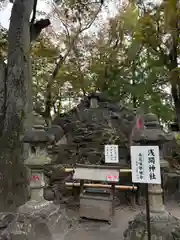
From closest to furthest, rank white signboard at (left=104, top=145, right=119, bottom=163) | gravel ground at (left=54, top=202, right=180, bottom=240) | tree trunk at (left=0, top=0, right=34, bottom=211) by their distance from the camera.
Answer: gravel ground at (left=54, top=202, right=180, bottom=240) < tree trunk at (left=0, top=0, right=34, bottom=211) < white signboard at (left=104, top=145, right=119, bottom=163)

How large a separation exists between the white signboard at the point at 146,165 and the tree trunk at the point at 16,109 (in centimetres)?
312

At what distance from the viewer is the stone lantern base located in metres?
3.11

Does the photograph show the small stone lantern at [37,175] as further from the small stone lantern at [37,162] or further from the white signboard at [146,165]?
the white signboard at [146,165]

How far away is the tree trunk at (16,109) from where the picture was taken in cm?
506

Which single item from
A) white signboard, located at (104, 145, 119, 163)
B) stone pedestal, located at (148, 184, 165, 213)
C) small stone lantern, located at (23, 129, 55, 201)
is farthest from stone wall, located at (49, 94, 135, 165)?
stone pedestal, located at (148, 184, 165, 213)

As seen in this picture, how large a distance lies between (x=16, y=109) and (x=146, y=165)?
3754mm

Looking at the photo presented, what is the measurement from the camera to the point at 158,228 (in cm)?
315

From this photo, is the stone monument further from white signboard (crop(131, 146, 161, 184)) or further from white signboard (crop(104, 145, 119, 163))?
white signboard (crop(104, 145, 119, 163))

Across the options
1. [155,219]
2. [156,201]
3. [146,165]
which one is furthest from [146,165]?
[155,219]

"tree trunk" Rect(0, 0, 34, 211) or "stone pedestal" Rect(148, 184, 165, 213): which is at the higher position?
"tree trunk" Rect(0, 0, 34, 211)

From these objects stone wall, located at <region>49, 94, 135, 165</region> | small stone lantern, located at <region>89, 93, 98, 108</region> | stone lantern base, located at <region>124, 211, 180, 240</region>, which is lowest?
stone lantern base, located at <region>124, 211, 180, 240</region>

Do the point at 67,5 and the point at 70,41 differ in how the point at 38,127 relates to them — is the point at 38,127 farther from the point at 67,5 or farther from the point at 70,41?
the point at 70,41

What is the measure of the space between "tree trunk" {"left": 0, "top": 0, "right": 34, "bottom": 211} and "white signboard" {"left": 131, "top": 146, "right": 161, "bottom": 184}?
3119 millimetres

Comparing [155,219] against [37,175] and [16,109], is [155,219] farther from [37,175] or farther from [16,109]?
[16,109]
